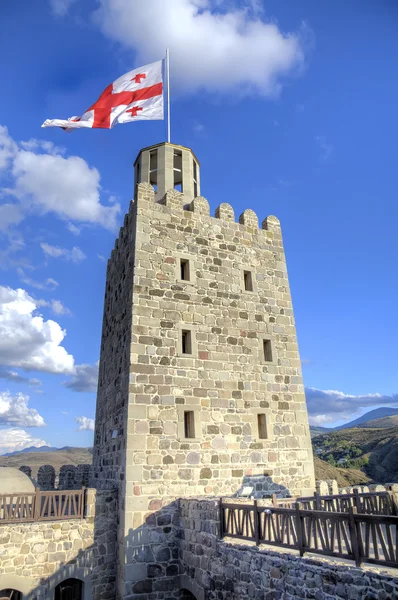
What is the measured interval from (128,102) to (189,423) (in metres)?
11.4

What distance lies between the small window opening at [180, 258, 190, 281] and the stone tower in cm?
14

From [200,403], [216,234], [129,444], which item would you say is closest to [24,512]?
[129,444]

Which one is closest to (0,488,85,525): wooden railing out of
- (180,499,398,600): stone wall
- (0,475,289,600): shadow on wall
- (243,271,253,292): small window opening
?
(0,475,289,600): shadow on wall

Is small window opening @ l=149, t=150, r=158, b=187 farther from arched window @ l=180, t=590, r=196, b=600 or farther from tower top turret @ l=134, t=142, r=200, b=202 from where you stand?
arched window @ l=180, t=590, r=196, b=600

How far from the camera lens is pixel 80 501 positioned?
11.5m

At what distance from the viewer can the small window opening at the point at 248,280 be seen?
1513 centimetres

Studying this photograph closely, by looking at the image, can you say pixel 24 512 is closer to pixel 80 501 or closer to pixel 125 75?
pixel 80 501

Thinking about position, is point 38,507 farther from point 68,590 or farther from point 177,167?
point 177,167

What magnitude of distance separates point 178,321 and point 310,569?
7.95 meters

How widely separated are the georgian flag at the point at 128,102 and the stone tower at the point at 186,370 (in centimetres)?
142

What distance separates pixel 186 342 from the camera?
13.3 metres

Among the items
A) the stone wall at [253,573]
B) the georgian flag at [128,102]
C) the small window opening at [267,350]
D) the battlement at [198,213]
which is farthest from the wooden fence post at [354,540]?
the georgian flag at [128,102]

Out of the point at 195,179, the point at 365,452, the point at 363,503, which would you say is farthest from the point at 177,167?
the point at 365,452

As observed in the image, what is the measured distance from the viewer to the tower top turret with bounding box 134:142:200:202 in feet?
51.3
